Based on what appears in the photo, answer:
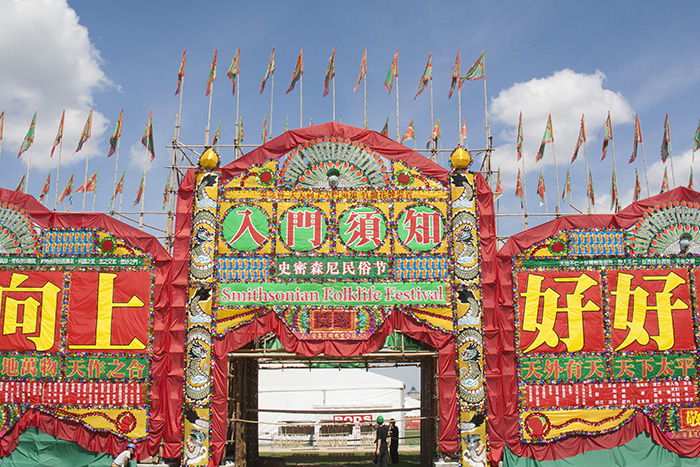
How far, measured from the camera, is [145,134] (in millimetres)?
18750

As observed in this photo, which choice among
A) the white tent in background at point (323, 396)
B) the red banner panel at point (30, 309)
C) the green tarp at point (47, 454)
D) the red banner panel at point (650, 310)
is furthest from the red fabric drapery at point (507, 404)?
the white tent in background at point (323, 396)

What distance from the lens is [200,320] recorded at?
587 inches

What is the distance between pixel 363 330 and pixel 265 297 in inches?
107

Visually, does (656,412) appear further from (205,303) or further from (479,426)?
(205,303)

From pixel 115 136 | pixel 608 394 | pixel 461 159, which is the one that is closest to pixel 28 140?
pixel 115 136

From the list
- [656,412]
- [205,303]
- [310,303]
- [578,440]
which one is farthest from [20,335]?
[656,412]

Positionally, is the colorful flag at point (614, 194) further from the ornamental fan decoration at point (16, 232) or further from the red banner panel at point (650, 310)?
the ornamental fan decoration at point (16, 232)

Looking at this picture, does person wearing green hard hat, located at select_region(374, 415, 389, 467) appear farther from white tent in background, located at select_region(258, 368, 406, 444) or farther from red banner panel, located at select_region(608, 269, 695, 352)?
white tent in background, located at select_region(258, 368, 406, 444)

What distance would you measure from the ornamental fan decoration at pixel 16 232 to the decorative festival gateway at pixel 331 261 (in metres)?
4.09

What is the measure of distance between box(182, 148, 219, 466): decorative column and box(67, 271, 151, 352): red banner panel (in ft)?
4.21

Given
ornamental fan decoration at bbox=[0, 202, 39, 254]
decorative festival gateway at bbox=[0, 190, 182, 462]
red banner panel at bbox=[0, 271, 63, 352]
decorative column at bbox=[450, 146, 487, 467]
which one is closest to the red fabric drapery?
decorative column at bbox=[450, 146, 487, 467]

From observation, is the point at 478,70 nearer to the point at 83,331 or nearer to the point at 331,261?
the point at 331,261

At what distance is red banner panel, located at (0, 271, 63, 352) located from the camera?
49.2 ft

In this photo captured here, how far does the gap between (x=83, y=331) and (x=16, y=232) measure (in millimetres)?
3436
